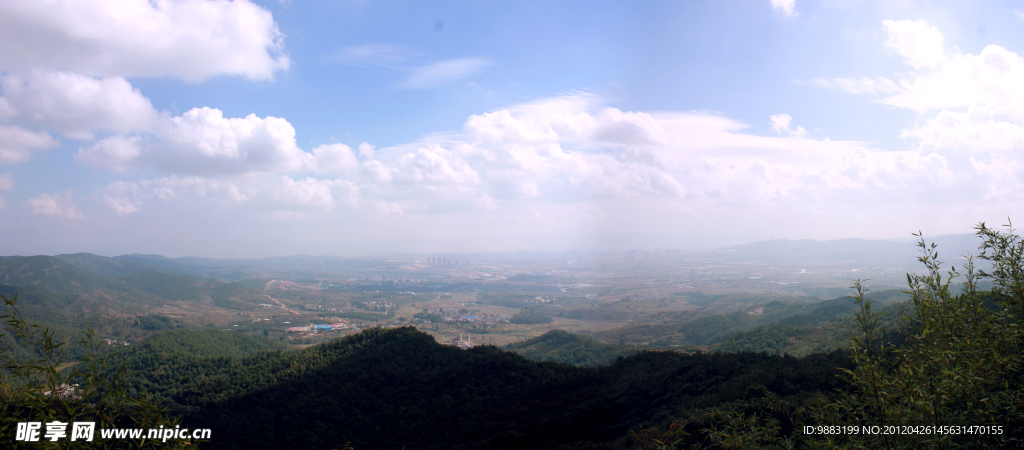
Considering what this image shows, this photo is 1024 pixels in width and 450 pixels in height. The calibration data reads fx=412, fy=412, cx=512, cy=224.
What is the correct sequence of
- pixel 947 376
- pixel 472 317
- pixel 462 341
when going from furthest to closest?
pixel 472 317 < pixel 462 341 < pixel 947 376

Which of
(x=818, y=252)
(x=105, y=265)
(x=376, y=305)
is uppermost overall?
(x=818, y=252)

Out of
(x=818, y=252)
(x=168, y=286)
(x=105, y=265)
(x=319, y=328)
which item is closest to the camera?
(x=319, y=328)

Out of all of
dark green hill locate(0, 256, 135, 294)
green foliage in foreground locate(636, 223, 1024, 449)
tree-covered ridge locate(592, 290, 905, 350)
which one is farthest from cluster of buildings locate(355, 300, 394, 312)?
green foliage in foreground locate(636, 223, 1024, 449)

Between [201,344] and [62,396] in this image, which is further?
[201,344]

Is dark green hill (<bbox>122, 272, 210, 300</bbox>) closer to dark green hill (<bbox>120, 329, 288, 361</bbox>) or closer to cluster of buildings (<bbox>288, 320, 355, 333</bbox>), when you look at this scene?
cluster of buildings (<bbox>288, 320, 355, 333</bbox>)

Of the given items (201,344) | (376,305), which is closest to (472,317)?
(376,305)

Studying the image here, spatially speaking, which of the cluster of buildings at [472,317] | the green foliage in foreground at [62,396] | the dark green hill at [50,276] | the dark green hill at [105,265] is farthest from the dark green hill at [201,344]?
the dark green hill at [105,265]

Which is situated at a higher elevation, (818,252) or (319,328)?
(818,252)

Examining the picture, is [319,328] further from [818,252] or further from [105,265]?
[105,265]
